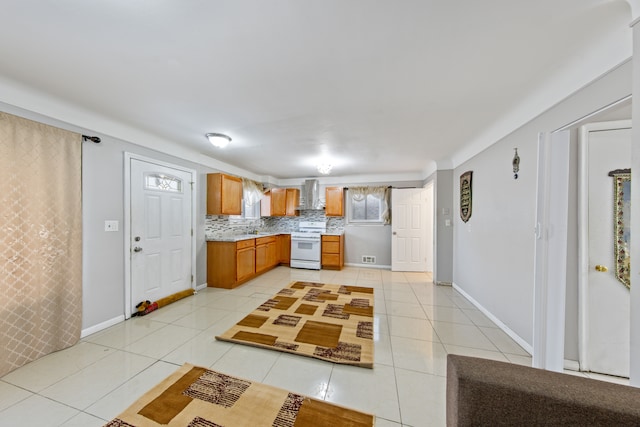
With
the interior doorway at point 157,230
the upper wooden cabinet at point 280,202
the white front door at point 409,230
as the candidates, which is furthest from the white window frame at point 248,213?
the white front door at point 409,230

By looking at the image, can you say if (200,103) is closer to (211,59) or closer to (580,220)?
(211,59)

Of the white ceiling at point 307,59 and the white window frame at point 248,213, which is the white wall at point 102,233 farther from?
the white window frame at point 248,213

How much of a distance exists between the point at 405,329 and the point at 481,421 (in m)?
2.00

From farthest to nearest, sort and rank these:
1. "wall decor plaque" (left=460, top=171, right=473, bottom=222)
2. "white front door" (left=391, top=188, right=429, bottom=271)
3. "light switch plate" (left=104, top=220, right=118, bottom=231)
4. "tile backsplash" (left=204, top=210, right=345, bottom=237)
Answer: "white front door" (left=391, top=188, right=429, bottom=271)
"tile backsplash" (left=204, top=210, right=345, bottom=237)
"wall decor plaque" (left=460, top=171, right=473, bottom=222)
"light switch plate" (left=104, top=220, right=118, bottom=231)

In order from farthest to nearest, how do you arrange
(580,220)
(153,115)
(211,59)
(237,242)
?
(237,242) < (153,115) < (580,220) < (211,59)

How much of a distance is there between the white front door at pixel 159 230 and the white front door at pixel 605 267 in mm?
4647

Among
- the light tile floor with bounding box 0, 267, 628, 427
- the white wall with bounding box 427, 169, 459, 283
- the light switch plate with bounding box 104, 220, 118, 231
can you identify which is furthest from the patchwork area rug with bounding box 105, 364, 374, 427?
the white wall with bounding box 427, 169, 459, 283

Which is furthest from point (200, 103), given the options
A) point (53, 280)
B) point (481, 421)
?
point (481, 421)

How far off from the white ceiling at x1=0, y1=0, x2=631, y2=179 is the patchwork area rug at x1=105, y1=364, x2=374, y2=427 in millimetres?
2368

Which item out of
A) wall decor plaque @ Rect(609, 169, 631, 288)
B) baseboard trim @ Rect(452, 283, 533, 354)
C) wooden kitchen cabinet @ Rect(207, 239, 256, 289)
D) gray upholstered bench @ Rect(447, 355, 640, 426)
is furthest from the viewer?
wooden kitchen cabinet @ Rect(207, 239, 256, 289)

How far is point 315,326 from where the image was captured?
2.62 m

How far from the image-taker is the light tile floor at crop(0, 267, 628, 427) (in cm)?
151

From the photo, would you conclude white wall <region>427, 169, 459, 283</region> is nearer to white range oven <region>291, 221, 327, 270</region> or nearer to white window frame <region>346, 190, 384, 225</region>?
white window frame <region>346, 190, 384, 225</region>

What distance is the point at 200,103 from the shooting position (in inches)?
84.4
